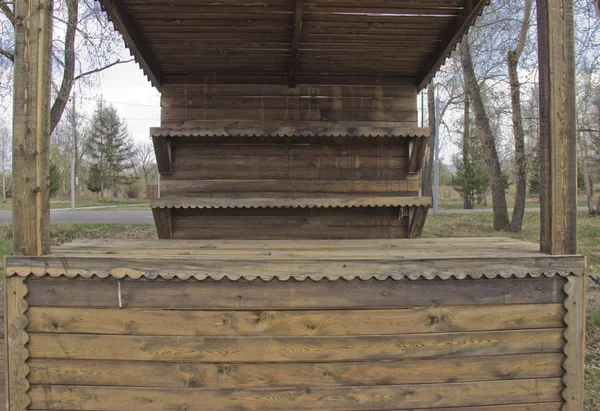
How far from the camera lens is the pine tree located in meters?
38.7

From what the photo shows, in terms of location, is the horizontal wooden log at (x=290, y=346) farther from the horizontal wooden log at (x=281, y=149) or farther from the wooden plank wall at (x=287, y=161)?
the horizontal wooden log at (x=281, y=149)

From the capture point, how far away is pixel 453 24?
421 centimetres

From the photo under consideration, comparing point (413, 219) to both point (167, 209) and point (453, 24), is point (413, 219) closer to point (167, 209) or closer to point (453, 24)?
point (453, 24)

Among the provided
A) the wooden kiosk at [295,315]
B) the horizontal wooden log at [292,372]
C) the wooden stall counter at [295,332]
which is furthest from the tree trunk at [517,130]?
the horizontal wooden log at [292,372]

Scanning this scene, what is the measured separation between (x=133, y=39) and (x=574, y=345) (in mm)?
4560

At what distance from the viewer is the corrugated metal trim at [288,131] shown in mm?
4895

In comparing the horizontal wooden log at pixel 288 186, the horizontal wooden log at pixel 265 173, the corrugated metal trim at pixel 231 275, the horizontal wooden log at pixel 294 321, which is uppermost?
the horizontal wooden log at pixel 265 173

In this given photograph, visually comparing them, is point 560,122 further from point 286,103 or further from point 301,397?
point 286,103

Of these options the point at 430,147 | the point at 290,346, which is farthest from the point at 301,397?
the point at 430,147

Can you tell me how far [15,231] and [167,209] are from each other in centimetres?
244

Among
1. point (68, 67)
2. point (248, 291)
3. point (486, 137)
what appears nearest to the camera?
point (248, 291)

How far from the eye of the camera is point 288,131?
4.94 m

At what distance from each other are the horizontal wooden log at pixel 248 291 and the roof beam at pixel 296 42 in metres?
2.35

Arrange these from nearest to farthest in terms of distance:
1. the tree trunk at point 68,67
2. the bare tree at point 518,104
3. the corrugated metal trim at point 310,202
A: the corrugated metal trim at point 310,202 < the tree trunk at point 68,67 < the bare tree at point 518,104
